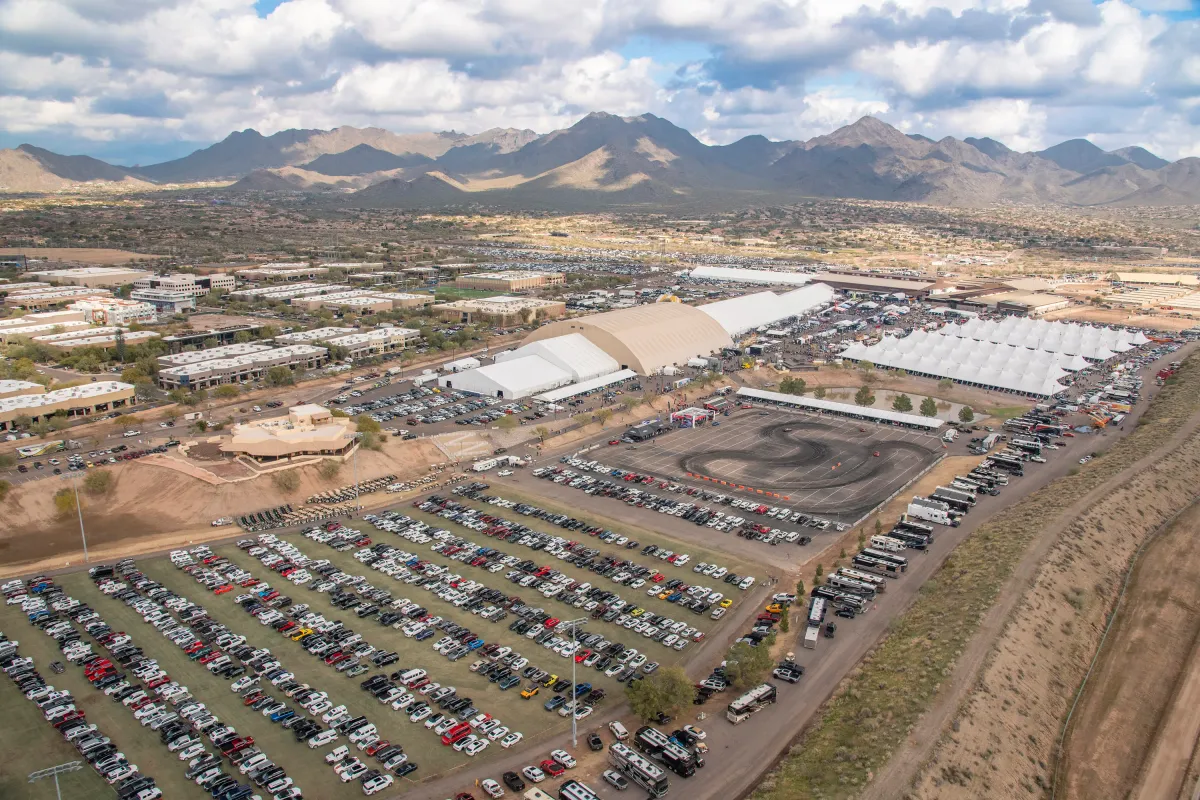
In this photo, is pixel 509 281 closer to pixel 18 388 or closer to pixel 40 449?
pixel 18 388

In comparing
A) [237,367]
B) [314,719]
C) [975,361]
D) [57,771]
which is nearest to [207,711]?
[314,719]

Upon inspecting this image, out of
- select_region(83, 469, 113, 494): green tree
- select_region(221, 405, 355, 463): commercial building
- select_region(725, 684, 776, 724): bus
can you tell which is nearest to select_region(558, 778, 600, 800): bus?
select_region(725, 684, 776, 724): bus

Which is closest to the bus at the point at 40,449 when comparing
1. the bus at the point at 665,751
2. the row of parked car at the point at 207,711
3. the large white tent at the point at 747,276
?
the row of parked car at the point at 207,711

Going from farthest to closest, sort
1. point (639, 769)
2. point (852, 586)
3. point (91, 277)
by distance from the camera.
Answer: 1. point (91, 277)
2. point (852, 586)
3. point (639, 769)

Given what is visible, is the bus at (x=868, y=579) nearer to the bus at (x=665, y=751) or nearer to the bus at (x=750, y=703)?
the bus at (x=750, y=703)

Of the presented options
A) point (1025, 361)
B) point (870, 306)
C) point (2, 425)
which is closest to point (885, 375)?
point (1025, 361)

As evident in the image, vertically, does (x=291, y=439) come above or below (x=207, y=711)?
above
